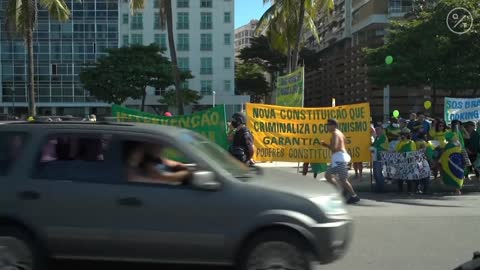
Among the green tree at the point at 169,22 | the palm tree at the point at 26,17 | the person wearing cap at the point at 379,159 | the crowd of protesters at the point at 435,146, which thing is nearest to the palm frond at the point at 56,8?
the palm tree at the point at 26,17

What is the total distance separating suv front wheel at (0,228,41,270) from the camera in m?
5.29

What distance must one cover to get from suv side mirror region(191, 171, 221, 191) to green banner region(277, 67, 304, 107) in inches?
453

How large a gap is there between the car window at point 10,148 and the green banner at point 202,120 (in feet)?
25.0

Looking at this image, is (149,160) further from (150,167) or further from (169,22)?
(169,22)

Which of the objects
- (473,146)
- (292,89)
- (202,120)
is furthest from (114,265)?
(292,89)

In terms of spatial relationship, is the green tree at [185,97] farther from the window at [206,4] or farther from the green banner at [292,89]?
the green banner at [292,89]

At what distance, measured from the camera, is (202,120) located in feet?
45.1

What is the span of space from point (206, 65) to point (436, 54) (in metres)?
46.0

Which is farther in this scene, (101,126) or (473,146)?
(473,146)

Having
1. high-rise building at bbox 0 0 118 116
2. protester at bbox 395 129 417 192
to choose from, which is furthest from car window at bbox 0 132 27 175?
high-rise building at bbox 0 0 118 116

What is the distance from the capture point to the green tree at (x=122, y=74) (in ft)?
184

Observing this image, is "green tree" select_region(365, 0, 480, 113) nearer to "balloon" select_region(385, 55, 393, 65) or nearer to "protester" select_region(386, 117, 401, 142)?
"balloon" select_region(385, 55, 393, 65)

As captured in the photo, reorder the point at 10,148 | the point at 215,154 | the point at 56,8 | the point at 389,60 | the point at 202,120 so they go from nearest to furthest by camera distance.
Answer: the point at 10,148 → the point at 215,154 → the point at 202,120 → the point at 56,8 → the point at 389,60

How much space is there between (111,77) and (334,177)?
47.7 metres
